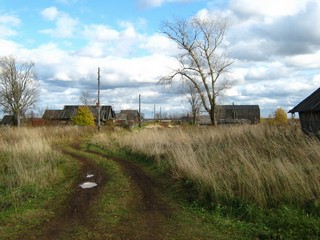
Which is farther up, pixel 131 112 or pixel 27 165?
pixel 131 112

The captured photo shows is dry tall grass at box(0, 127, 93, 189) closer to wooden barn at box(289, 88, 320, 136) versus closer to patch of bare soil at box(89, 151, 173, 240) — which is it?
patch of bare soil at box(89, 151, 173, 240)

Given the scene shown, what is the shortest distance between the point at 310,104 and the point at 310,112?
37 cm

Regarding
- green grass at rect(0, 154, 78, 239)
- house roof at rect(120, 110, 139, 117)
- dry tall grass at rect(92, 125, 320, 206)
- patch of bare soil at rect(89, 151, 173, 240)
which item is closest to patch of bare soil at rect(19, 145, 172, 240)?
patch of bare soil at rect(89, 151, 173, 240)

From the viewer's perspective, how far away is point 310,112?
1631 cm

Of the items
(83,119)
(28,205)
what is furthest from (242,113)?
(28,205)

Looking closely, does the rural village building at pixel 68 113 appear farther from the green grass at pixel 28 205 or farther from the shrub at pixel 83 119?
the green grass at pixel 28 205

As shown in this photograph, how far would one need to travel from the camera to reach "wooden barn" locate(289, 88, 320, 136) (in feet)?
51.0

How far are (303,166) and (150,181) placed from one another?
4.45 meters

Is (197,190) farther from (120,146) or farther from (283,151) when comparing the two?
(120,146)

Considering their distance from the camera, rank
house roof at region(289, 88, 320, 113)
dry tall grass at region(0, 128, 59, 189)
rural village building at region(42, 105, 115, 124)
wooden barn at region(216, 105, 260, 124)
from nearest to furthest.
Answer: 1. dry tall grass at region(0, 128, 59, 189)
2. house roof at region(289, 88, 320, 113)
3. rural village building at region(42, 105, 115, 124)
4. wooden barn at region(216, 105, 260, 124)

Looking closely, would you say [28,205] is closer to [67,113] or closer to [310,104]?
[310,104]

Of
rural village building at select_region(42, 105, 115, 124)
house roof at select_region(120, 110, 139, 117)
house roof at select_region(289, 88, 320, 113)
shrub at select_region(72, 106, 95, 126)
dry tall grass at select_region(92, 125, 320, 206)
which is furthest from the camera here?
house roof at select_region(120, 110, 139, 117)

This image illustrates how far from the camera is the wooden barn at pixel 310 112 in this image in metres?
15.6

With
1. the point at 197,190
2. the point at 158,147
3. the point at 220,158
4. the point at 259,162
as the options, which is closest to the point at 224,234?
the point at 197,190
